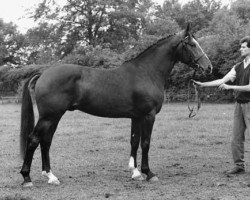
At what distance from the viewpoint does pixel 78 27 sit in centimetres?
3925

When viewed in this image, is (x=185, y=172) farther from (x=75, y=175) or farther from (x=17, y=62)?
(x=17, y=62)

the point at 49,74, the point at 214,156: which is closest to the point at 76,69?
the point at 49,74

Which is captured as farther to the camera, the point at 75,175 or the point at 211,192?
the point at 75,175

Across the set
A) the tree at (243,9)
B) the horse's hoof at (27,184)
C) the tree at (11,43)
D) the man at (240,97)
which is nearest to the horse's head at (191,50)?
the man at (240,97)

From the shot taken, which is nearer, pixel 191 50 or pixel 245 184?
pixel 245 184

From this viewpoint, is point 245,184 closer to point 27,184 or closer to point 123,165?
point 123,165

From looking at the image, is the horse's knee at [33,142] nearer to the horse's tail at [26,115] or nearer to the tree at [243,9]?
the horse's tail at [26,115]

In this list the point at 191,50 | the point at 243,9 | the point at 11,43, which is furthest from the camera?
the point at 11,43

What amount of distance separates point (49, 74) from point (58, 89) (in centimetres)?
28

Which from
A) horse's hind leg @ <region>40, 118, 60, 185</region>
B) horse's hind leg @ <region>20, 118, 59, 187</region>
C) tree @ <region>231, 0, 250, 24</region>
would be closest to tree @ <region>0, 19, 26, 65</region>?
tree @ <region>231, 0, 250, 24</region>

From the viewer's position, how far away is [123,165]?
7.34 m

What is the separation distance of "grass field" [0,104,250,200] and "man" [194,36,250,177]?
38cm

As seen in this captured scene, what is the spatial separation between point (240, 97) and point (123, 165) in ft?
8.26

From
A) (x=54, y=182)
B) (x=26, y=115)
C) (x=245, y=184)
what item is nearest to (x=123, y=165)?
(x=54, y=182)
